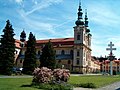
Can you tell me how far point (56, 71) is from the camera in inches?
906

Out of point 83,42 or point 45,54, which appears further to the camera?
point 83,42

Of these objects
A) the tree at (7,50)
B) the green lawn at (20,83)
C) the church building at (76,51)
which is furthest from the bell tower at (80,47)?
the green lawn at (20,83)

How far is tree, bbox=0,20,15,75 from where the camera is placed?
48822 mm

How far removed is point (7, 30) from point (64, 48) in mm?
56786

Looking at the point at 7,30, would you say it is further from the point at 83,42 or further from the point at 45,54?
the point at 83,42

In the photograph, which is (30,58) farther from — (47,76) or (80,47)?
(80,47)

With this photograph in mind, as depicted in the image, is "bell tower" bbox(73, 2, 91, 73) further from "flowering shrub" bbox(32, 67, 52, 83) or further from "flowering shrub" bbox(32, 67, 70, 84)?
"flowering shrub" bbox(32, 67, 52, 83)

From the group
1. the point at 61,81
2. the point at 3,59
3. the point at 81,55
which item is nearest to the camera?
the point at 61,81

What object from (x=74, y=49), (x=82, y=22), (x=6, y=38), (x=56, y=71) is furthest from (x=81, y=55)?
(x=56, y=71)

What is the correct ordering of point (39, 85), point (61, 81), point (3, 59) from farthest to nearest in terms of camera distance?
point (3, 59), point (61, 81), point (39, 85)

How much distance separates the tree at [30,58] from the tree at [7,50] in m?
6.86

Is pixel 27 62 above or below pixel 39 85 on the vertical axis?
above

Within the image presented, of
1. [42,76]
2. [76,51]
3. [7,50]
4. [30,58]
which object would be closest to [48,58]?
[30,58]

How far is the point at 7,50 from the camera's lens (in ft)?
165
